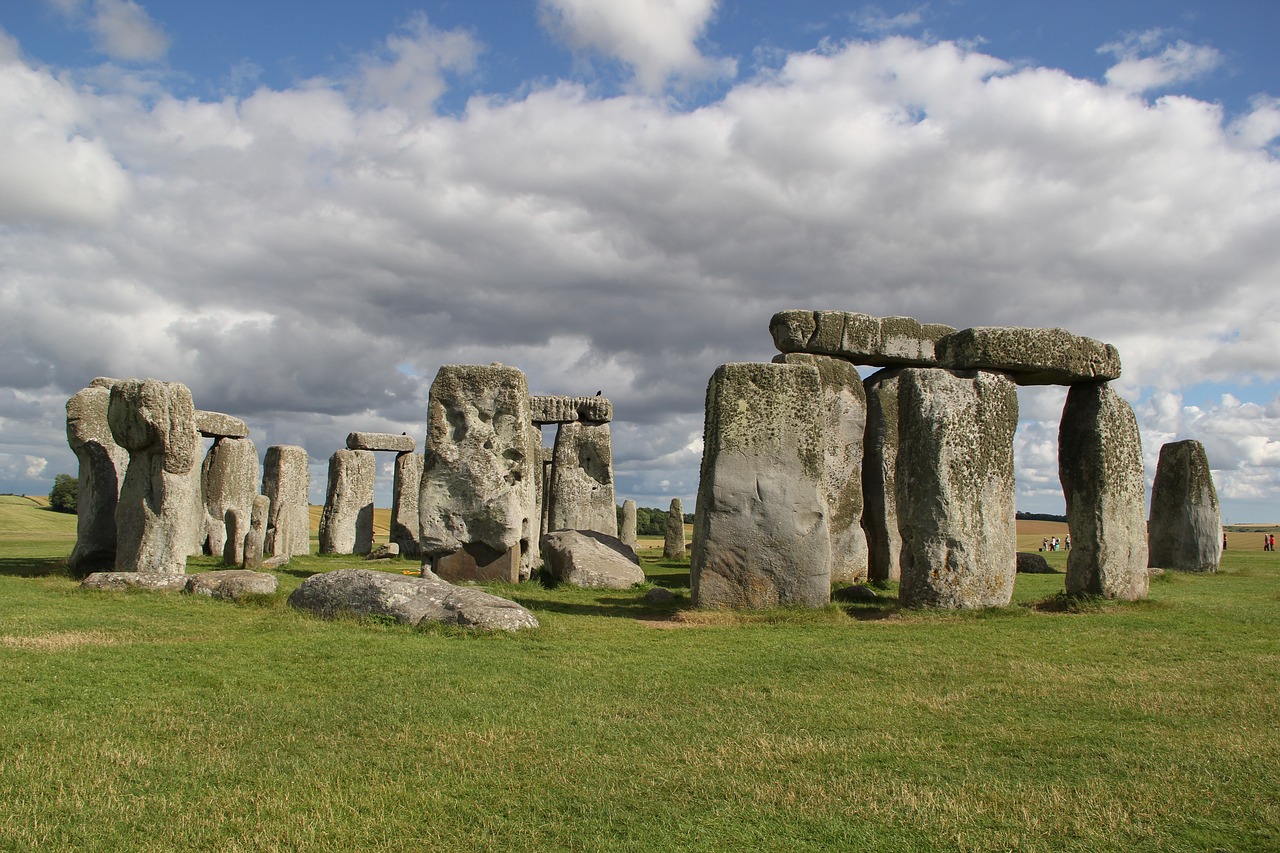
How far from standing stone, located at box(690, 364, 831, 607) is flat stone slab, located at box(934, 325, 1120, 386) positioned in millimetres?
2097

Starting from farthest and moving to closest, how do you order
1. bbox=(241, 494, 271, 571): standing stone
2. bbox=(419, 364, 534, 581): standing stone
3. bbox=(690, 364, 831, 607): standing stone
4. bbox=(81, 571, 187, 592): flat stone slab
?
bbox=(241, 494, 271, 571): standing stone → bbox=(419, 364, 534, 581): standing stone → bbox=(81, 571, 187, 592): flat stone slab → bbox=(690, 364, 831, 607): standing stone

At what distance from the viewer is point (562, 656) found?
828 cm

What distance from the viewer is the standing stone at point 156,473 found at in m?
13.5

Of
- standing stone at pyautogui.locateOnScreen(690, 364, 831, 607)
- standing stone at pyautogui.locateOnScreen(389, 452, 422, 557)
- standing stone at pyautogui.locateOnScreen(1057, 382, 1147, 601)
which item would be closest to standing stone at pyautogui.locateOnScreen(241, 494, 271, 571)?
standing stone at pyautogui.locateOnScreen(389, 452, 422, 557)

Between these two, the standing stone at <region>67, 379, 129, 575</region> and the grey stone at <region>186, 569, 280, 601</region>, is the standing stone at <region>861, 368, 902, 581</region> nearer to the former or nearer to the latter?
the grey stone at <region>186, 569, 280, 601</region>

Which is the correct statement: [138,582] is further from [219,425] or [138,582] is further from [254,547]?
[219,425]

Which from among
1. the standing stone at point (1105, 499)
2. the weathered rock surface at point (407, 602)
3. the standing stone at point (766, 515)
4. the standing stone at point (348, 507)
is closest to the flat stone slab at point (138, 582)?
the weathered rock surface at point (407, 602)

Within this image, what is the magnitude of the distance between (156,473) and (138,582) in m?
2.13

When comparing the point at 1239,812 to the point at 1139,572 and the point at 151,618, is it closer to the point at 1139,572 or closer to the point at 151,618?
the point at 1139,572

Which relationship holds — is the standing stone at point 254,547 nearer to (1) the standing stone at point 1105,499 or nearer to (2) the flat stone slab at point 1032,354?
(2) the flat stone slab at point 1032,354

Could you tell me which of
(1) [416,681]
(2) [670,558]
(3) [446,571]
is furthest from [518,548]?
(2) [670,558]

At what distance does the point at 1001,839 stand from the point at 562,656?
466 cm

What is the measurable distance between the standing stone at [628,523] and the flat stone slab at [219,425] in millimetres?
12295

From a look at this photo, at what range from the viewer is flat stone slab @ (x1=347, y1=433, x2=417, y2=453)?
26.1 metres
